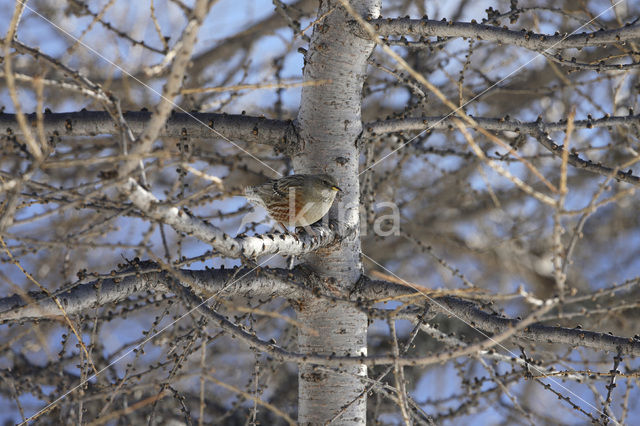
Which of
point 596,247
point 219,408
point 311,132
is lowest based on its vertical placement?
point 219,408

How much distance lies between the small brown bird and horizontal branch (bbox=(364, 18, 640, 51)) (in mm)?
889

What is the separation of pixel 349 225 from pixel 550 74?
4451 mm

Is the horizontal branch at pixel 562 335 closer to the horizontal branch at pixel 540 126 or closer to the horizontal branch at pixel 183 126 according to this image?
the horizontal branch at pixel 540 126

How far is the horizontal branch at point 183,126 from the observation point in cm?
280

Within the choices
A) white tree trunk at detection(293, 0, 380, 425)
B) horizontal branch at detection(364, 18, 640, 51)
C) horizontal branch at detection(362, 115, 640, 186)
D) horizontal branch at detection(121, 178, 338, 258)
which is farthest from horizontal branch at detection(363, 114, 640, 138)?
horizontal branch at detection(121, 178, 338, 258)

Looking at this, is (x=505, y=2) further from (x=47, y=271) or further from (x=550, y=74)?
(x=47, y=271)

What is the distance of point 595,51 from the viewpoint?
6.64 meters

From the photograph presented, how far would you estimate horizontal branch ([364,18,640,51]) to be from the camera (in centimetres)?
243

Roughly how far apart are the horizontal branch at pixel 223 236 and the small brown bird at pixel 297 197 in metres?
0.21

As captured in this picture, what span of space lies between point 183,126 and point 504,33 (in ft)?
5.31

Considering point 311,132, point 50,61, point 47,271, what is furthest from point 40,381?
point 50,61

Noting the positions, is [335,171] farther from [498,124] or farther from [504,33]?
[504,33]

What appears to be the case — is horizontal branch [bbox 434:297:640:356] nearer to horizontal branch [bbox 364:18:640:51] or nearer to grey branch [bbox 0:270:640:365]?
grey branch [bbox 0:270:640:365]

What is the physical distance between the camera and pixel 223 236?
213 centimetres
